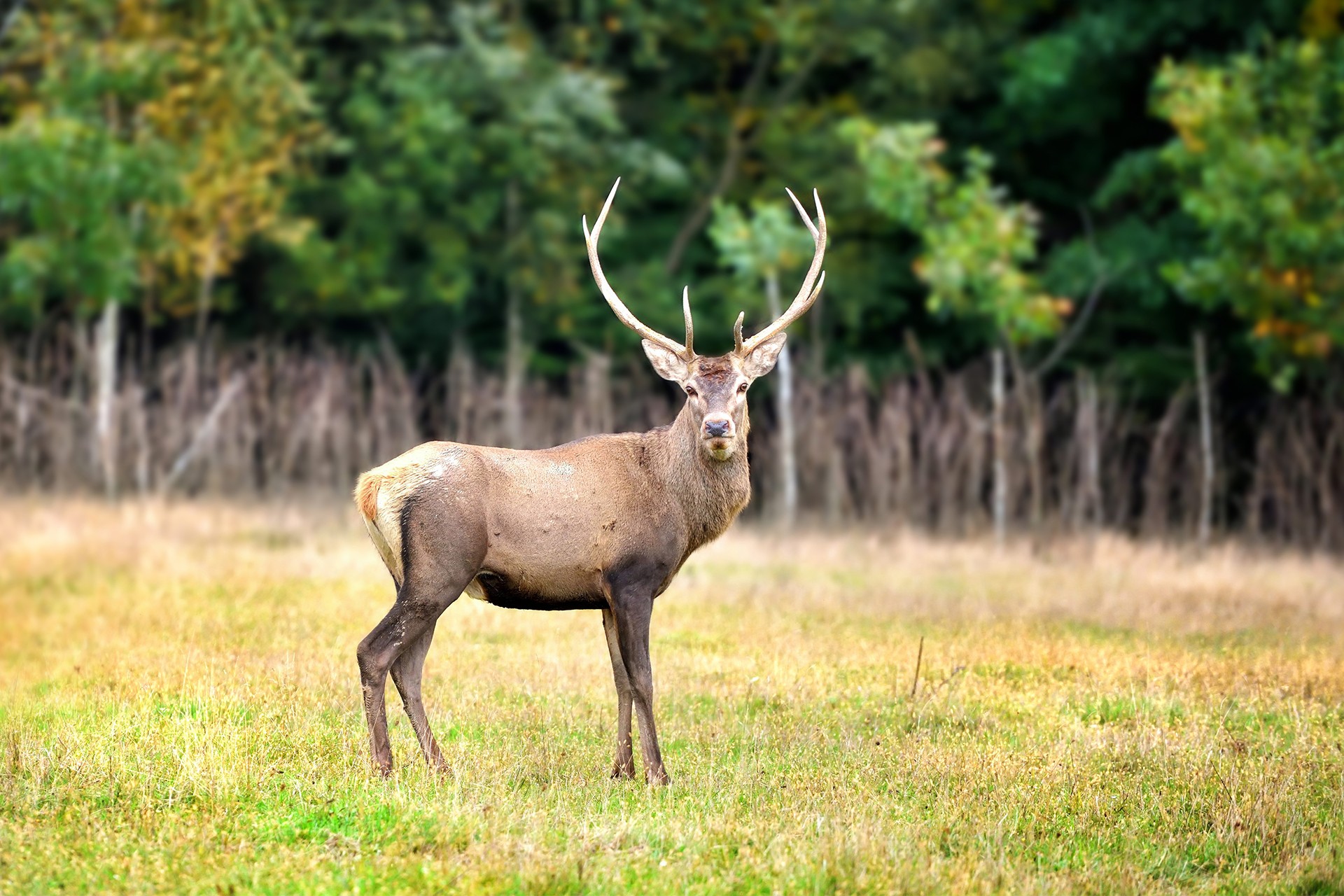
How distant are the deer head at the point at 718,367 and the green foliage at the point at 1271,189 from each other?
31.2ft

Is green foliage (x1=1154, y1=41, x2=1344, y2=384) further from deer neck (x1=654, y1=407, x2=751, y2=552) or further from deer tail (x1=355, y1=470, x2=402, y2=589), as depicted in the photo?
deer tail (x1=355, y1=470, x2=402, y2=589)

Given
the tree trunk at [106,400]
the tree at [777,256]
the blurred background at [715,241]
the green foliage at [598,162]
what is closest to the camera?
the blurred background at [715,241]

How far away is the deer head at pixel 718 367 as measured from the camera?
25.9 feet

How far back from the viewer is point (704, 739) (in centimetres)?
834

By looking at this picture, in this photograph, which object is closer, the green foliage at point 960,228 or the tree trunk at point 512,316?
the green foliage at point 960,228

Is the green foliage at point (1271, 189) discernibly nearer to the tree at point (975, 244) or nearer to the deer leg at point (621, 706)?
the tree at point (975, 244)

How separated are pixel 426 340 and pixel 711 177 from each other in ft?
16.4

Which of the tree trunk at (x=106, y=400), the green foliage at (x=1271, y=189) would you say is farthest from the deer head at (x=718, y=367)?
the tree trunk at (x=106, y=400)

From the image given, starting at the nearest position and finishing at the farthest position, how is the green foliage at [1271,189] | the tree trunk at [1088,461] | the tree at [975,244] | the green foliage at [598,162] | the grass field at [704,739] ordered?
the grass field at [704,739] → the green foliage at [1271,189] → the tree trunk at [1088,461] → the tree at [975,244] → the green foliage at [598,162]

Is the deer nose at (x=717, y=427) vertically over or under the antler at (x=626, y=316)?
under

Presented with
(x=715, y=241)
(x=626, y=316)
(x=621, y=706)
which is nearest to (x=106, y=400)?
(x=715, y=241)

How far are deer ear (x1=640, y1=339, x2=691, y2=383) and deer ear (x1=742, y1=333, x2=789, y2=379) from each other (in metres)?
0.33

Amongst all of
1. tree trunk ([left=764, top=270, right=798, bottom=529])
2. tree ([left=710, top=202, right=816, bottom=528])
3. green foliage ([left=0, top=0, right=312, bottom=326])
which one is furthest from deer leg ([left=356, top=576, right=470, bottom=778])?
green foliage ([left=0, top=0, right=312, bottom=326])

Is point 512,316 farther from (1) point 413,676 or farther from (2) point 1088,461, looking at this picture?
(1) point 413,676
